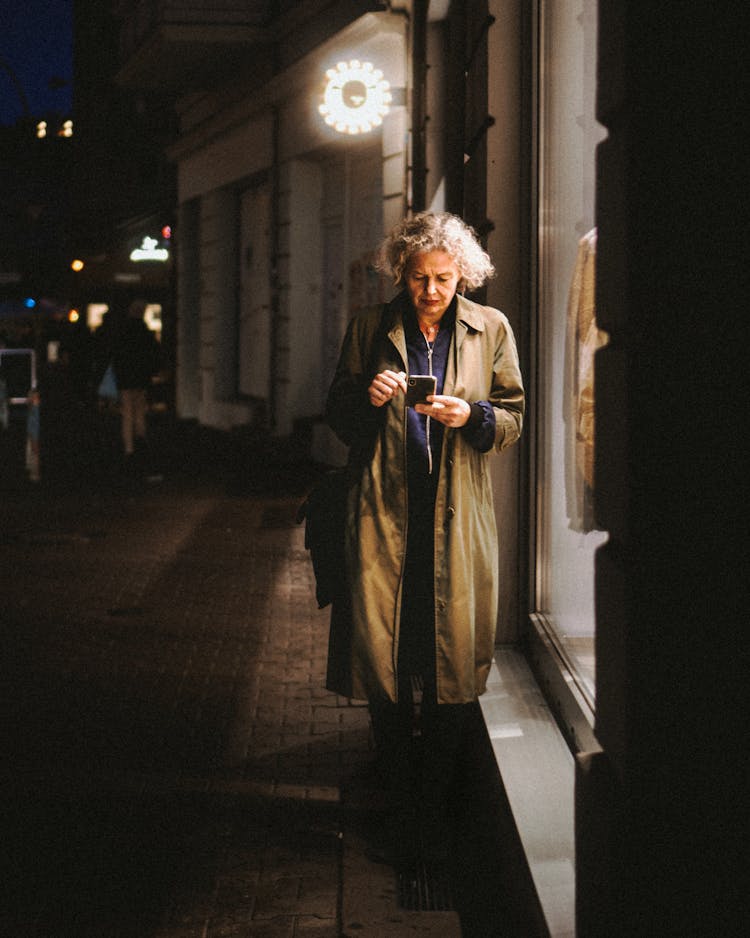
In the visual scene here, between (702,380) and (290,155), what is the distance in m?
13.9

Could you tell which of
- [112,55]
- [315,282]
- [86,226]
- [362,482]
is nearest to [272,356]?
[315,282]

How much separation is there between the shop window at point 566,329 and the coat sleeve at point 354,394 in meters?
0.86

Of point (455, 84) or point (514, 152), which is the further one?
point (455, 84)

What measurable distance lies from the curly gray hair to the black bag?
698 millimetres

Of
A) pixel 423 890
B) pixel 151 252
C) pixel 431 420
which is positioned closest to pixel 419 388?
pixel 431 420

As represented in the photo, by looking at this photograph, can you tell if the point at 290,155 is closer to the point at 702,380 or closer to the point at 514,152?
the point at 514,152

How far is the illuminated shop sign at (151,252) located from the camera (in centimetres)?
2392

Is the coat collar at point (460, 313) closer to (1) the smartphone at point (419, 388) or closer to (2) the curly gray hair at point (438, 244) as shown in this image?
(2) the curly gray hair at point (438, 244)

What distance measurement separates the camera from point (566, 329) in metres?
4.65

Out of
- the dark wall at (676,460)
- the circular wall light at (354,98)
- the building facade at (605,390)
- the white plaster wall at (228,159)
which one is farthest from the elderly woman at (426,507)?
the white plaster wall at (228,159)

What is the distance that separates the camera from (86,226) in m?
39.1

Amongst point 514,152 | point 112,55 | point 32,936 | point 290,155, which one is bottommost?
point 32,936

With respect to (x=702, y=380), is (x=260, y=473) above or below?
below

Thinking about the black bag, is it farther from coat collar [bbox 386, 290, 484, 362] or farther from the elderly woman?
coat collar [bbox 386, 290, 484, 362]
